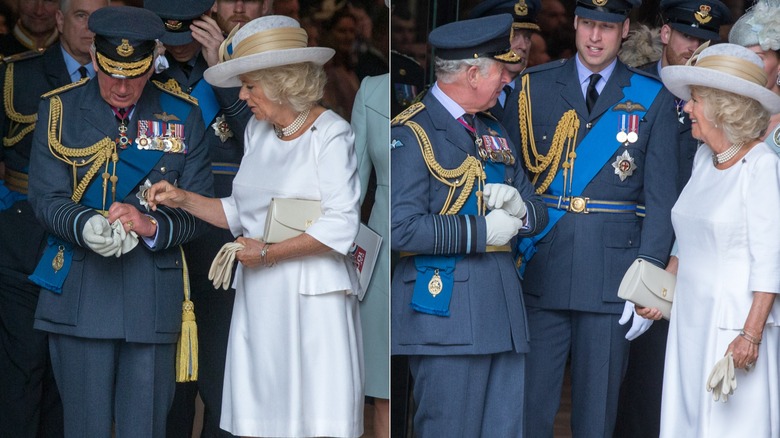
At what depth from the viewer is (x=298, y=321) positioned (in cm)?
406

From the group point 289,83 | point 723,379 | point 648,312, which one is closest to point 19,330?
point 289,83

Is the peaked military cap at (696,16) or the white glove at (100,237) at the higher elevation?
the peaked military cap at (696,16)

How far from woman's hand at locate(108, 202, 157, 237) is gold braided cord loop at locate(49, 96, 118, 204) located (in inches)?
7.2

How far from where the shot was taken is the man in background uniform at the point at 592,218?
4586 mm

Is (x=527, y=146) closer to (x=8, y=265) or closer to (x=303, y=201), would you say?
(x=303, y=201)

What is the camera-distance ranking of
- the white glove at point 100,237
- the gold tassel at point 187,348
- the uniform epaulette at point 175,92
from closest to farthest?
the white glove at point 100,237 < the gold tassel at point 187,348 < the uniform epaulette at point 175,92

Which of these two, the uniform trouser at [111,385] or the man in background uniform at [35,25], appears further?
the man in background uniform at [35,25]

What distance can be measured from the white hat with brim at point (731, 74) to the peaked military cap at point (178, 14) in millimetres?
1783

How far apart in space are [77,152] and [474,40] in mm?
1359

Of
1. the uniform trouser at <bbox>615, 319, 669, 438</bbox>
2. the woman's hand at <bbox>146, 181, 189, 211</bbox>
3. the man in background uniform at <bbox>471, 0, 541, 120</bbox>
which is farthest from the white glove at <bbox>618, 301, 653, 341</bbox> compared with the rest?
the woman's hand at <bbox>146, 181, 189, 211</bbox>

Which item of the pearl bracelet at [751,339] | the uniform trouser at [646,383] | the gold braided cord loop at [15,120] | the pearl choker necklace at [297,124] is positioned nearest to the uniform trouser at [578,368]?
the uniform trouser at [646,383]

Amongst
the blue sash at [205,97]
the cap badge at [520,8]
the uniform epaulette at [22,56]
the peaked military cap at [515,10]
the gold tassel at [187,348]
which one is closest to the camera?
the gold tassel at [187,348]

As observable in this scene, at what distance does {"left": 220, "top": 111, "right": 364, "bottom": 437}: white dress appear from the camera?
404cm

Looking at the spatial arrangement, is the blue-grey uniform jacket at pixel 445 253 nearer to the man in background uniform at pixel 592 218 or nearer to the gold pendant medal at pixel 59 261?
the man in background uniform at pixel 592 218
